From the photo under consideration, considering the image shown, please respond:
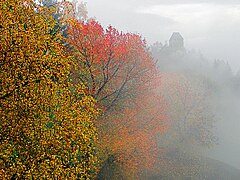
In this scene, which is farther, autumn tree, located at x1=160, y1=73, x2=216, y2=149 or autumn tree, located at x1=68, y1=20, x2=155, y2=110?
autumn tree, located at x1=160, y1=73, x2=216, y2=149

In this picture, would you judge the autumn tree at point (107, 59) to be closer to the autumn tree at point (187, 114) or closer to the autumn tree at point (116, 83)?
the autumn tree at point (116, 83)

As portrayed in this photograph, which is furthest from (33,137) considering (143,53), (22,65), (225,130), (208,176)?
(225,130)

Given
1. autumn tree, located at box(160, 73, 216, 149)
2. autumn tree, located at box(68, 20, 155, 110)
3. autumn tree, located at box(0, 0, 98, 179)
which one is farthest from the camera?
autumn tree, located at box(160, 73, 216, 149)

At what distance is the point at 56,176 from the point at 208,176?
43768 mm

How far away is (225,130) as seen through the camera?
333 feet

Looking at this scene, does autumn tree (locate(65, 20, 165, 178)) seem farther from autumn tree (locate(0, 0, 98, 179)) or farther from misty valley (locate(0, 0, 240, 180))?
autumn tree (locate(0, 0, 98, 179))

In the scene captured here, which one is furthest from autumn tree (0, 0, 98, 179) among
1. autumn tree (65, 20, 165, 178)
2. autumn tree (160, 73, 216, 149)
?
autumn tree (160, 73, 216, 149)

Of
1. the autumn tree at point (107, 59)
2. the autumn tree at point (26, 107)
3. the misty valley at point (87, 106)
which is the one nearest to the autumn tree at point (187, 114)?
the misty valley at point (87, 106)

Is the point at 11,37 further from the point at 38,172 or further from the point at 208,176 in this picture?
the point at 208,176

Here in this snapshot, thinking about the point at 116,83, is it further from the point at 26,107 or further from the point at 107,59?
the point at 26,107

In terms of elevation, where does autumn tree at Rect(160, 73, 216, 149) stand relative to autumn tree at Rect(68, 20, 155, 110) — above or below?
below

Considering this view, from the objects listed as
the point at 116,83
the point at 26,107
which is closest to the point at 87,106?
the point at 26,107

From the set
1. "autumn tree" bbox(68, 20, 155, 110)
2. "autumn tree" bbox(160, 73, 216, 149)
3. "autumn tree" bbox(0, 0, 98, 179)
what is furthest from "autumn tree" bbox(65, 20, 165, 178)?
"autumn tree" bbox(160, 73, 216, 149)

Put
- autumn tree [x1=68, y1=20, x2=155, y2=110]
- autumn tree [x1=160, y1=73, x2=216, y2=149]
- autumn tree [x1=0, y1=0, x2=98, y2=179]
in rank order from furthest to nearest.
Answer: autumn tree [x1=160, y1=73, x2=216, y2=149] → autumn tree [x1=68, y1=20, x2=155, y2=110] → autumn tree [x1=0, y1=0, x2=98, y2=179]
